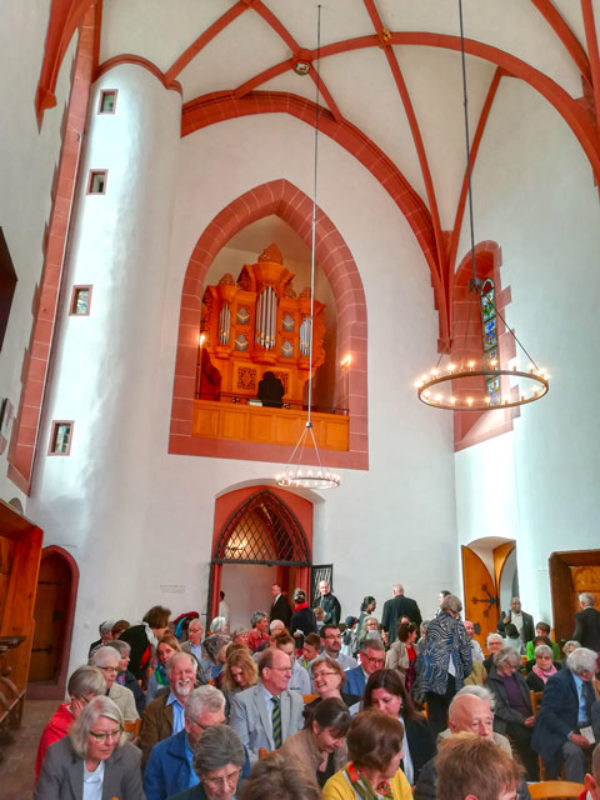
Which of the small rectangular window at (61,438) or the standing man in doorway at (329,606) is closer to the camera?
the small rectangular window at (61,438)

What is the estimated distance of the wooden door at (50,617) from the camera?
882cm

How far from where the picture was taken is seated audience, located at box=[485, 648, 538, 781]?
4627 mm

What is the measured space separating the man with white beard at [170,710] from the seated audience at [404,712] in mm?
888

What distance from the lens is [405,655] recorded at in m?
5.58

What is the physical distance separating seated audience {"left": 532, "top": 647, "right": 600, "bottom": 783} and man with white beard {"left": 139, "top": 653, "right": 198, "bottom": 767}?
2369mm

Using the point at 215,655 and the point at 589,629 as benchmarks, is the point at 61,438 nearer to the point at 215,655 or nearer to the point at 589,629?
the point at 215,655

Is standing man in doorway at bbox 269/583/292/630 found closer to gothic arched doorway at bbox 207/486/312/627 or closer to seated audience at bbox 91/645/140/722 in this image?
gothic arched doorway at bbox 207/486/312/627

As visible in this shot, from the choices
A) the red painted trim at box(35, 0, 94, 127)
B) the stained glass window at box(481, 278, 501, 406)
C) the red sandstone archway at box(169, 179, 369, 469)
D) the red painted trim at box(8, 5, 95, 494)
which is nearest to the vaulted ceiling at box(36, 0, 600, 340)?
the red painted trim at box(8, 5, 95, 494)

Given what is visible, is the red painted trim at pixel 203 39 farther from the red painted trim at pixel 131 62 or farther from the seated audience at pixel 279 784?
the seated audience at pixel 279 784

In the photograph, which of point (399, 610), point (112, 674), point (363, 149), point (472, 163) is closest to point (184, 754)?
point (112, 674)

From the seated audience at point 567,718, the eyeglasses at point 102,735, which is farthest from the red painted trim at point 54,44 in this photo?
the seated audience at point 567,718

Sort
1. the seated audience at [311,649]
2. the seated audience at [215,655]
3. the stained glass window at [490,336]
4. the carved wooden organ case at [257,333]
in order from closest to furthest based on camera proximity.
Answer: the seated audience at [215,655], the seated audience at [311,649], the stained glass window at [490,336], the carved wooden organ case at [257,333]

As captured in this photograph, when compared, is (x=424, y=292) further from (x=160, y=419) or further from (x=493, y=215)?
(x=160, y=419)

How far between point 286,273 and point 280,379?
2.27m
